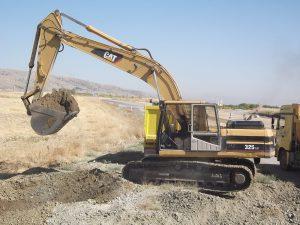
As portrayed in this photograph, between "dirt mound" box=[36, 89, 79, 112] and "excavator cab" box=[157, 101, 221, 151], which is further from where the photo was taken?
"dirt mound" box=[36, 89, 79, 112]

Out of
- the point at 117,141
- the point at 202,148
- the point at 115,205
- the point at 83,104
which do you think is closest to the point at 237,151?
the point at 202,148

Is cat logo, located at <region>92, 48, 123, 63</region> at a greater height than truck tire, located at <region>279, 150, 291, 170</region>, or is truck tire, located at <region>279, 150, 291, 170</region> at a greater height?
cat logo, located at <region>92, 48, 123, 63</region>

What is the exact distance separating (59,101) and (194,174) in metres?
4.49

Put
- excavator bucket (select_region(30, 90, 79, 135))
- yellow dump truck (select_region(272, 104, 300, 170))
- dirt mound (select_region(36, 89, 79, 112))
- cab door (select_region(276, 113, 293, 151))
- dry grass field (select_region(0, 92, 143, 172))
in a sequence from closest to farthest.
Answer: excavator bucket (select_region(30, 90, 79, 135)) → dirt mound (select_region(36, 89, 79, 112)) → yellow dump truck (select_region(272, 104, 300, 170)) → cab door (select_region(276, 113, 293, 151)) → dry grass field (select_region(0, 92, 143, 172))

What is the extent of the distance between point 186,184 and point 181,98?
259 cm

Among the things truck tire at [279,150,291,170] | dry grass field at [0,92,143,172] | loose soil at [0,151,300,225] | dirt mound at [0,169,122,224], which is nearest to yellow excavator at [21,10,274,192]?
loose soil at [0,151,300,225]

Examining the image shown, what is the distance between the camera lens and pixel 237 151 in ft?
47.6

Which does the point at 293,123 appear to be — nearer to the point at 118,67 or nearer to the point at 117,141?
the point at 118,67

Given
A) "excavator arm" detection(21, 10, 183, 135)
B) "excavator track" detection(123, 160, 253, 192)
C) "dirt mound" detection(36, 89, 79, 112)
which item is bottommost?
"excavator track" detection(123, 160, 253, 192)

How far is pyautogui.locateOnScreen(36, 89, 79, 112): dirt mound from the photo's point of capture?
590 inches

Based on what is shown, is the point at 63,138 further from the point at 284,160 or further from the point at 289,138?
the point at 289,138

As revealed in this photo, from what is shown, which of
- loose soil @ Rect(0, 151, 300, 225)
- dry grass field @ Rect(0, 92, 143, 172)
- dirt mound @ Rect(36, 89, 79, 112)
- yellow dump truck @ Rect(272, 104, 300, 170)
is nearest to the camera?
loose soil @ Rect(0, 151, 300, 225)

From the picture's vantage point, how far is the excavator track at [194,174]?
1421cm

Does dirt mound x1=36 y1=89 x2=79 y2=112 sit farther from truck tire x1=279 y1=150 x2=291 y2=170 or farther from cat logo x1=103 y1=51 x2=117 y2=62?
truck tire x1=279 y1=150 x2=291 y2=170
